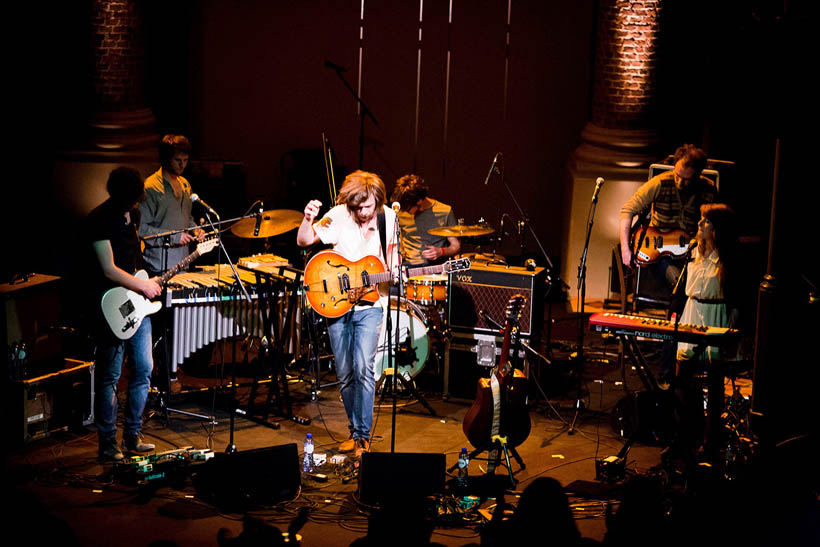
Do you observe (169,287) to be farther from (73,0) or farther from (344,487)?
(73,0)

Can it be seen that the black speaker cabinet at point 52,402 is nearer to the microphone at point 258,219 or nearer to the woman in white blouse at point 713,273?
the microphone at point 258,219

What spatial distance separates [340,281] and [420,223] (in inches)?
84.4

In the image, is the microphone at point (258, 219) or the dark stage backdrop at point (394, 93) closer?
the microphone at point (258, 219)

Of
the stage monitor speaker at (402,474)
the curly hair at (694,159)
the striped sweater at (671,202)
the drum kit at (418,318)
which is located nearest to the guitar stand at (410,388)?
the drum kit at (418,318)

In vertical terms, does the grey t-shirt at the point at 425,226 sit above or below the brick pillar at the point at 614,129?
below

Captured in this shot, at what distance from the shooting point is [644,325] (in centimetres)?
688

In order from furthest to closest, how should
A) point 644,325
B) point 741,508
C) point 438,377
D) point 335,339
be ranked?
point 438,377
point 335,339
point 644,325
point 741,508

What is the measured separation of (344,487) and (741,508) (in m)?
2.86

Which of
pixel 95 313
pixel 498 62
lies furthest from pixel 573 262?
pixel 95 313

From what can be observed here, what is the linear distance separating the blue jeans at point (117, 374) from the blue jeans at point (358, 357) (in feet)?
4.51

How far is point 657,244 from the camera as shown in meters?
9.52

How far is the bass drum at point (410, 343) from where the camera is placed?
8789 millimetres

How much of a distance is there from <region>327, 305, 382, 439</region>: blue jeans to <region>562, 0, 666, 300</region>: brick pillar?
562 cm

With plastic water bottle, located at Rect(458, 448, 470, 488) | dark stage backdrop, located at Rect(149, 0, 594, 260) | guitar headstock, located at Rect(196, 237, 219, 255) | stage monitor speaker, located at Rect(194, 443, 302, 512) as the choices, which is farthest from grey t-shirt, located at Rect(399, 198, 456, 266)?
dark stage backdrop, located at Rect(149, 0, 594, 260)
